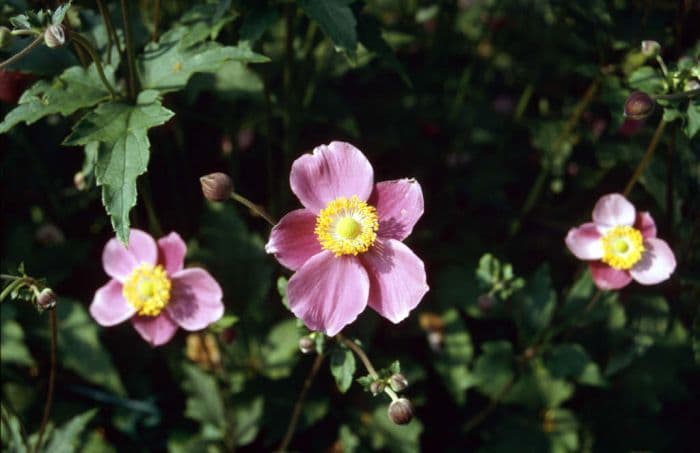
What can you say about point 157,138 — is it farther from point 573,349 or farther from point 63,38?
Result: point 573,349

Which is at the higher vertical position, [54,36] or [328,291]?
[54,36]

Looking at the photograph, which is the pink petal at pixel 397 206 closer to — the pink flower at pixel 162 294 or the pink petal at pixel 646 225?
the pink flower at pixel 162 294

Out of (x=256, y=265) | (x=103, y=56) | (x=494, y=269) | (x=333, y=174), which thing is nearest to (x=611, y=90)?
(x=494, y=269)

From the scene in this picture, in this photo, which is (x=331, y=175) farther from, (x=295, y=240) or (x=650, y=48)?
(x=650, y=48)

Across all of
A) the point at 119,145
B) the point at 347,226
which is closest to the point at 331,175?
the point at 347,226

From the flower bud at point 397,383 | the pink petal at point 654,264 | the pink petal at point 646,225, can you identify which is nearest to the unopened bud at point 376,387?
the flower bud at point 397,383

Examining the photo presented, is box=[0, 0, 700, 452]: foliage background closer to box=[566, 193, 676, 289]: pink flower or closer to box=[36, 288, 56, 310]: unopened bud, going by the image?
box=[566, 193, 676, 289]: pink flower

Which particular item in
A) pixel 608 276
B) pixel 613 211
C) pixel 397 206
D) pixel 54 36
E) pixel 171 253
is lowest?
pixel 608 276
